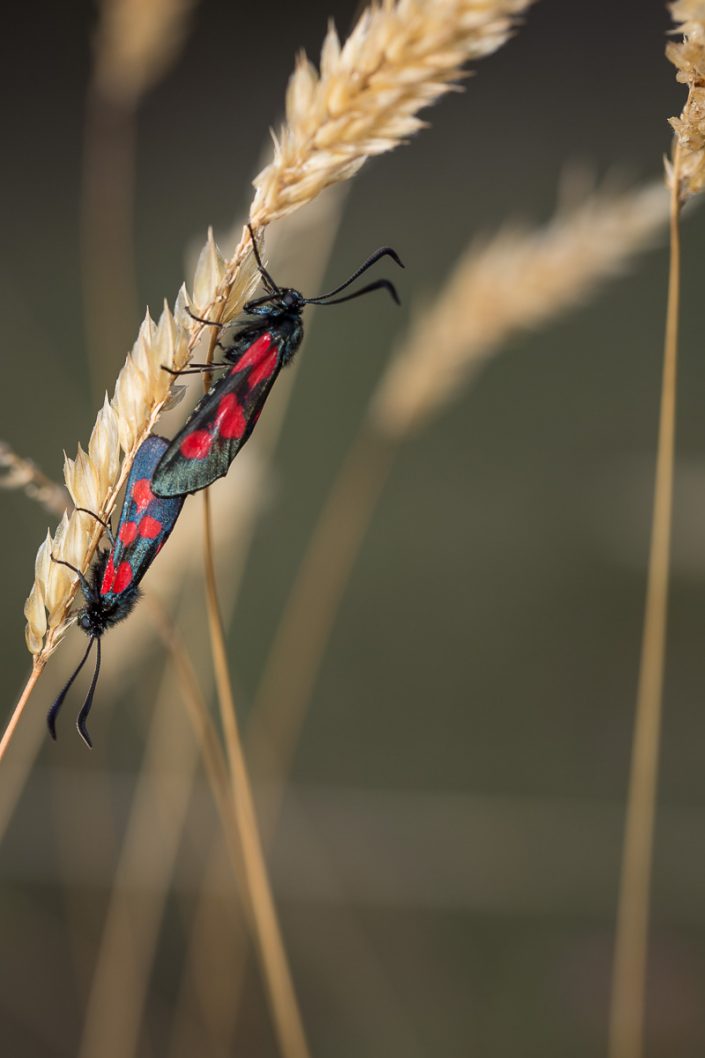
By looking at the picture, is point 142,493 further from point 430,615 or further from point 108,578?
point 430,615

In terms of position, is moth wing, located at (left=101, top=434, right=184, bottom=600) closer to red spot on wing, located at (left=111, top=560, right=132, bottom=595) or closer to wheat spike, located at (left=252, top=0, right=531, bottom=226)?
red spot on wing, located at (left=111, top=560, right=132, bottom=595)

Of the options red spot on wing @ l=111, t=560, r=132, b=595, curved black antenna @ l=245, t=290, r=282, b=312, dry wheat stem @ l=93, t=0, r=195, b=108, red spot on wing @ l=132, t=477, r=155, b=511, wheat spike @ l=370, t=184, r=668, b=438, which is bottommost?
red spot on wing @ l=111, t=560, r=132, b=595

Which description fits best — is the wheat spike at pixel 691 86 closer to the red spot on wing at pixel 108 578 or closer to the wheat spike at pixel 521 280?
the wheat spike at pixel 521 280

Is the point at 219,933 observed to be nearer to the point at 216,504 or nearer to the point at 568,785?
the point at 216,504

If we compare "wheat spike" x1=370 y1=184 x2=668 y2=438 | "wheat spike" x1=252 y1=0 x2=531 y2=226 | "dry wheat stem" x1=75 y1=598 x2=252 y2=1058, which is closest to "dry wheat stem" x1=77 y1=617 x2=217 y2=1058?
"dry wheat stem" x1=75 y1=598 x2=252 y2=1058

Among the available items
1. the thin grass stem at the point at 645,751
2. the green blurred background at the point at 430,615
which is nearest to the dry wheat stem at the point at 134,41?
the green blurred background at the point at 430,615
